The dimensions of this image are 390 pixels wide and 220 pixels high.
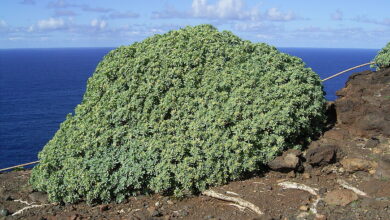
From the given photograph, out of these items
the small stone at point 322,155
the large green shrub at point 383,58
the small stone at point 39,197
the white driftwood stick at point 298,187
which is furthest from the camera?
the large green shrub at point 383,58

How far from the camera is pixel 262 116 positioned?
8.55m

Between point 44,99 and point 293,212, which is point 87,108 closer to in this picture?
point 293,212

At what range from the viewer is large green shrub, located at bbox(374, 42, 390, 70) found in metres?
12.4

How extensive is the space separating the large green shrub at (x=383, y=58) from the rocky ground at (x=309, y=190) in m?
2.83

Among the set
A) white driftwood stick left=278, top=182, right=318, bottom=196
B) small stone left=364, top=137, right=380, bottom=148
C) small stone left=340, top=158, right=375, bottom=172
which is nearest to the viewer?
white driftwood stick left=278, top=182, right=318, bottom=196

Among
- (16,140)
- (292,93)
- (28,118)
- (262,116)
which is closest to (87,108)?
(262,116)

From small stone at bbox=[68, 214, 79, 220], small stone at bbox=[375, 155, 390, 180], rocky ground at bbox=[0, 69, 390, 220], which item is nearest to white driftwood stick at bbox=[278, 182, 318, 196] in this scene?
rocky ground at bbox=[0, 69, 390, 220]

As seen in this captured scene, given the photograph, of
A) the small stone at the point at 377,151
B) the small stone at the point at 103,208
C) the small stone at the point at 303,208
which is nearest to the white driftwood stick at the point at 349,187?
the small stone at the point at 303,208

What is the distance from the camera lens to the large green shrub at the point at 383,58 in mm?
12375

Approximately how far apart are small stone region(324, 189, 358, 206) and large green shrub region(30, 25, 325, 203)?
4.87 feet

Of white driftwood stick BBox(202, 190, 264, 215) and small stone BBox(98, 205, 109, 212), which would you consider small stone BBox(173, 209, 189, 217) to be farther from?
small stone BBox(98, 205, 109, 212)

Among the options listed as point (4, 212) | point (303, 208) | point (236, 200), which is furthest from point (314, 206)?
point (4, 212)

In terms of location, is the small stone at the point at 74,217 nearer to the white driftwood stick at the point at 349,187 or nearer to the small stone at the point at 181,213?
the small stone at the point at 181,213

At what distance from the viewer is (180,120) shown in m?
8.77
